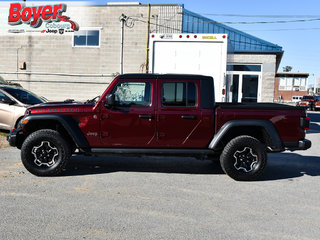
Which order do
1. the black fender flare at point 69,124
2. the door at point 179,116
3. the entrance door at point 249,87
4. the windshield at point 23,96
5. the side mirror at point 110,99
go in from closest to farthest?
the side mirror at point 110,99
the black fender flare at point 69,124
the door at point 179,116
the windshield at point 23,96
the entrance door at point 249,87

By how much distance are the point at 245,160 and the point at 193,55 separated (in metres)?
4.21

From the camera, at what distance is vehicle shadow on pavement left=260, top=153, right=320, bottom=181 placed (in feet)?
20.5

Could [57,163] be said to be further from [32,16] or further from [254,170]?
[32,16]

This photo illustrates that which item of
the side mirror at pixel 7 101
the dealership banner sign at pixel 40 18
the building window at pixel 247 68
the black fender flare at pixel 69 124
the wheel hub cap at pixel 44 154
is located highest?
the dealership banner sign at pixel 40 18

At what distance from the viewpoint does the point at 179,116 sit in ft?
18.6

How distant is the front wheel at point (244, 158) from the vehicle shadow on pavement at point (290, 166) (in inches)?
15.4

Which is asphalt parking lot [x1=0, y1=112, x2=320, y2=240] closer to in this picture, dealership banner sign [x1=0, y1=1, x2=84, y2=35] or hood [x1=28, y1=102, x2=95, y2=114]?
hood [x1=28, y1=102, x2=95, y2=114]

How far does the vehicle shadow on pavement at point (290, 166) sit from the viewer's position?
6.24m

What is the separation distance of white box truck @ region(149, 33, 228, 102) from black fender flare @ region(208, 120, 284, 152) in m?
3.36

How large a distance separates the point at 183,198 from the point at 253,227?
4.02 ft

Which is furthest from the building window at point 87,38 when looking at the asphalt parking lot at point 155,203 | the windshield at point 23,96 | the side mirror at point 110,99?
the side mirror at point 110,99

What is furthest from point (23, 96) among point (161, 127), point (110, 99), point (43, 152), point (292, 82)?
point (292, 82)

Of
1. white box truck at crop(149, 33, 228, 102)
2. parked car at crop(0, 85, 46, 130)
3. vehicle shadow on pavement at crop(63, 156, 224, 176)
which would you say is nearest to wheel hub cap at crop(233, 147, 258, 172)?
vehicle shadow on pavement at crop(63, 156, 224, 176)

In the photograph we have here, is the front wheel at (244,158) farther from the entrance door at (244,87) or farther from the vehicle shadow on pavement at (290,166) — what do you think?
the entrance door at (244,87)
